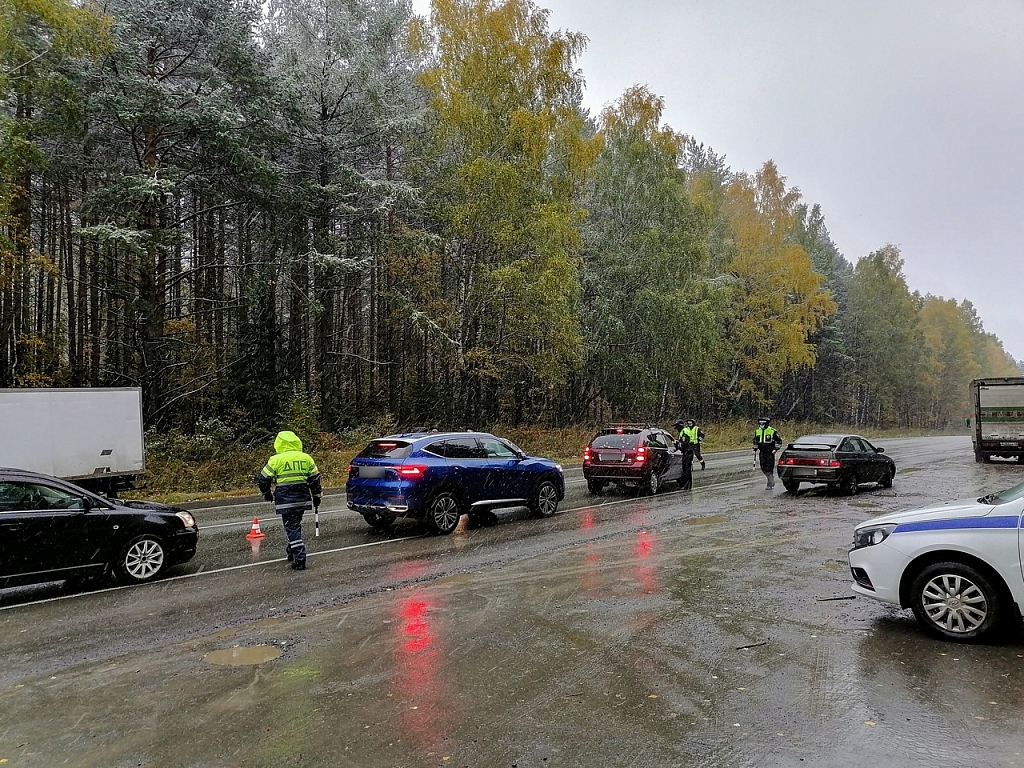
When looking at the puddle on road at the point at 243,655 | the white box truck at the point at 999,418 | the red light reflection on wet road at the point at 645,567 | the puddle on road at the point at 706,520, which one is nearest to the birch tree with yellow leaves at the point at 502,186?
the puddle on road at the point at 706,520

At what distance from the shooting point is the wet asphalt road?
393cm

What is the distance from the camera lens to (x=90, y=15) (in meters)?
15.9

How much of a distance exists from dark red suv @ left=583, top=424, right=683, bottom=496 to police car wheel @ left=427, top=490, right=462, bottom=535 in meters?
5.92

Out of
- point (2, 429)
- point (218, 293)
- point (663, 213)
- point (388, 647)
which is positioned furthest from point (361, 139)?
point (388, 647)

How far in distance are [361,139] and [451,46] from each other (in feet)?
21.3

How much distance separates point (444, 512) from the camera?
11.1m

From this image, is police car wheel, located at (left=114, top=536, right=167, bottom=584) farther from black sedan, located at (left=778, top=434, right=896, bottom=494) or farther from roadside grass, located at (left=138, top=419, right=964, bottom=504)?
black sedan, located at (left=778, top=434, right=896, bottom=494)

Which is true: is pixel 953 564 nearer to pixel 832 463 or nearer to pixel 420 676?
pixel 420 676

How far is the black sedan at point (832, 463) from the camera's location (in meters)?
15.9

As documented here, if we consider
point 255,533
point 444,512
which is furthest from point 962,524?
point 255,533

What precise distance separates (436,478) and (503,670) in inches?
234

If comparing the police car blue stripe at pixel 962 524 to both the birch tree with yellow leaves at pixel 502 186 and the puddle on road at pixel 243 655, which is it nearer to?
the puddle on road at pixel 243 655

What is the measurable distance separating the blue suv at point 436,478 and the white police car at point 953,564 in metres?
6.42

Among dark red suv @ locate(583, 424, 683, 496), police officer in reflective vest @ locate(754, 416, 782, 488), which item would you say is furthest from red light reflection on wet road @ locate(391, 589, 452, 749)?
police officer in reflective vest @ locate(754, 416, 782, 488)
